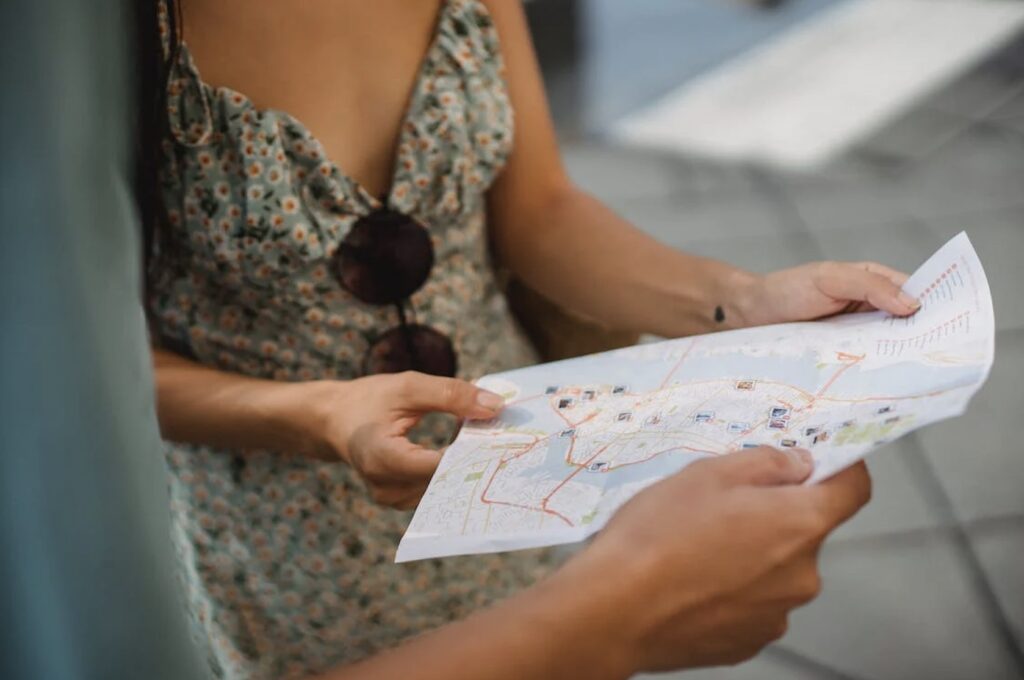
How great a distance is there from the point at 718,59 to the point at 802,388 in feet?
9.37

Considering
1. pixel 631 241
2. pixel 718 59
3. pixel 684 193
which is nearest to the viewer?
pixel 631 241

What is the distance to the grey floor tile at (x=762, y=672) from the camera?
1433 mm

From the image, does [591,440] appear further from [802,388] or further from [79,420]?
[79,420]

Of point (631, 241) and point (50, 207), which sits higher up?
point (50, 207)

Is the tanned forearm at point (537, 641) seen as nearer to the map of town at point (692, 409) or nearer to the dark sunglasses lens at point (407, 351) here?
the map of town at point (692, 409)

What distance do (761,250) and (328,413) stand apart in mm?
1740

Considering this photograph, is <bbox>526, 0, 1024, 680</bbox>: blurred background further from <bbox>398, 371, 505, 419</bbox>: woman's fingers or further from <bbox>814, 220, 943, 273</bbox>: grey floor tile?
<bbox>398, 371, 505, 419</bbox>: woman's fingers

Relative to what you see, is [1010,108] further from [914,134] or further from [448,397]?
[448,397]

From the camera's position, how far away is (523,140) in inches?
36.2

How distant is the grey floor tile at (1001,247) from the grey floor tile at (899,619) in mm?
658

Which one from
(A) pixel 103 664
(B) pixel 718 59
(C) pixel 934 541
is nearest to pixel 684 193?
(B) pixel 718 59

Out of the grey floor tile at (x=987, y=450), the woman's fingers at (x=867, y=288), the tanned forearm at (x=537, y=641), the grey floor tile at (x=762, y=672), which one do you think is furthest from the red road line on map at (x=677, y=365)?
the grey floor tile at (x=987, y=450)

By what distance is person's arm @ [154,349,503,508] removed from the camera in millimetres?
694

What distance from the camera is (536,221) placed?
94 centimetres
